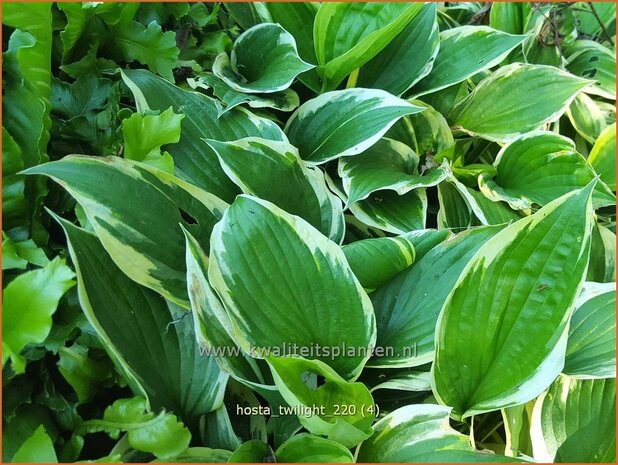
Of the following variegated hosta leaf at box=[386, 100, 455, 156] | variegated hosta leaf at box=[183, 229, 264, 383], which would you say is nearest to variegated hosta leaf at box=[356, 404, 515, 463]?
variegated hosta leaf at box=[183, 229, 264, 383]

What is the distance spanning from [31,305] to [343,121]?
42 cm

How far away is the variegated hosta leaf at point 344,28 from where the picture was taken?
0.73 meters

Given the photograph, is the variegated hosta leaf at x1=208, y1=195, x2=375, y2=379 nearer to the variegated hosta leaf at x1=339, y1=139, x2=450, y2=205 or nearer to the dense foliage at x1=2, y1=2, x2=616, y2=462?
the dense foliage at x1=2, y1=2, x2=616, y2=462

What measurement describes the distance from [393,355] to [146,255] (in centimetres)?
27

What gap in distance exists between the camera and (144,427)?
464 mm

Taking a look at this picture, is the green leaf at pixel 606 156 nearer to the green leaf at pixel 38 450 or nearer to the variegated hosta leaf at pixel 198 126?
the variegated hosta leaf at pixel 198 126

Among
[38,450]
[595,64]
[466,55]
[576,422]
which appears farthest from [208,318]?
[595,64]

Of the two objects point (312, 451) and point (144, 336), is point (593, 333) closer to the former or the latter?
point (312, 451)

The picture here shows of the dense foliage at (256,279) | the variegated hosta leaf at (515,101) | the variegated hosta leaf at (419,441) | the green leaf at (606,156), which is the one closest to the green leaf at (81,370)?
the dense foliage at (256,279)

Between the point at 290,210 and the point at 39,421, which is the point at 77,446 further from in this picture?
the point at 290,210

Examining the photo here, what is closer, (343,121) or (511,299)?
(511,299)

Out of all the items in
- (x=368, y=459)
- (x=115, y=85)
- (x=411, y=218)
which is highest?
(x=115, y=85)

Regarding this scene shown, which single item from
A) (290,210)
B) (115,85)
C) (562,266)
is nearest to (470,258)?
(562,266)

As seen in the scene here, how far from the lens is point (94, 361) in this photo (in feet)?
1.66
